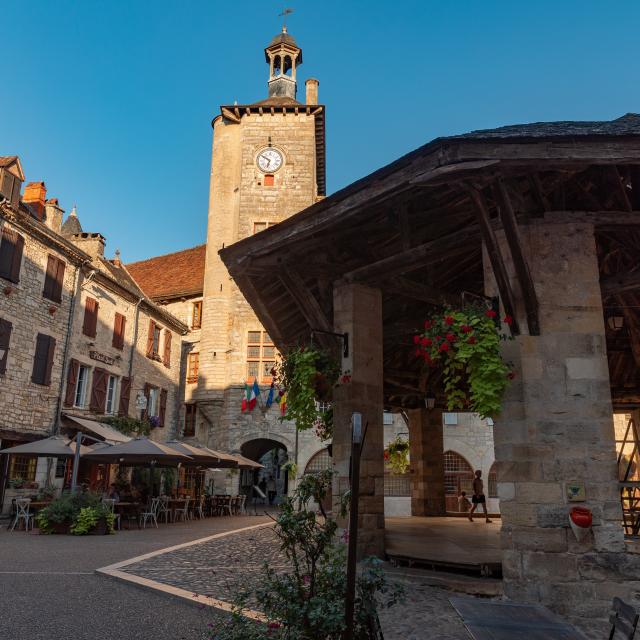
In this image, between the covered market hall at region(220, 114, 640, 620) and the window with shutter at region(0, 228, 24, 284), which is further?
the window with shutter at region(0, 228, 24, 284)

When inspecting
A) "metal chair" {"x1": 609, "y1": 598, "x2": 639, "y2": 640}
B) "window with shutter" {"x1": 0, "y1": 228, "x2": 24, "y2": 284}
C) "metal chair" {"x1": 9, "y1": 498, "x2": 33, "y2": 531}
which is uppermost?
"window with shutter" {"x1": 0, "y1": 228, "x2": 24, "y2": 284}

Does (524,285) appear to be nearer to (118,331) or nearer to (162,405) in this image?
(118,331)

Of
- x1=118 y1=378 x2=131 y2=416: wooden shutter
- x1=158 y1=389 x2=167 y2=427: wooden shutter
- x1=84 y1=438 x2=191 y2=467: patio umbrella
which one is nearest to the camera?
x1=84 y1=438 x2=191 y2=467: patio umbrella

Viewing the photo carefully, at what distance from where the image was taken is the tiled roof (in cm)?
2922

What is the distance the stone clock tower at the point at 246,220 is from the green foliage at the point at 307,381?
675 inches

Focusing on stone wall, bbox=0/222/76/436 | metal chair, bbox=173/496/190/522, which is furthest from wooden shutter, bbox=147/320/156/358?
metal chair, bbox=173/496/190/522

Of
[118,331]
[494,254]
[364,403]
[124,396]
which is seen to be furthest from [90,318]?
[494,254]

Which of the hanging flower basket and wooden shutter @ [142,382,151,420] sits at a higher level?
wooden shutter @ [142,382,151,420]

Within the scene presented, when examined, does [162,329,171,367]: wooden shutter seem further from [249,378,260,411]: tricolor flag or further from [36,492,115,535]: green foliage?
[36,492,115,535]: green foliage

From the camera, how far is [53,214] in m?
19.0

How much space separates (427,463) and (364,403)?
8184 millimetres

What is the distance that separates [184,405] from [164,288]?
6.50 metres

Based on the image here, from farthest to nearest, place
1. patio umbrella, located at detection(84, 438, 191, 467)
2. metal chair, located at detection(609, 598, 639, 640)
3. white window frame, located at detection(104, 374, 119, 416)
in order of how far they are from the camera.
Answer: white window frame, located at detection(104, 374, 119, 416) < patio umbrella, located at detection(84, 438, 191, 467) < metal chair, located at detection(609, 598, 639, 640)

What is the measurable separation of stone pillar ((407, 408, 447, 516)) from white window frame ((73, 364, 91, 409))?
35.7 ft
